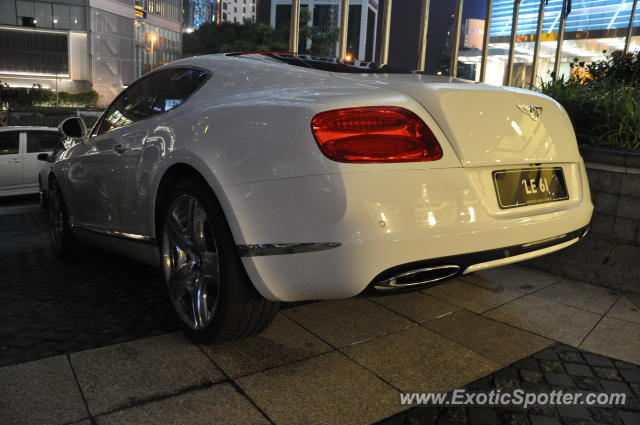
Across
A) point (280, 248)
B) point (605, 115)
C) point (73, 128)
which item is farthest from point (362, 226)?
point (605, 115)

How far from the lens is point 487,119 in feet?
8.07

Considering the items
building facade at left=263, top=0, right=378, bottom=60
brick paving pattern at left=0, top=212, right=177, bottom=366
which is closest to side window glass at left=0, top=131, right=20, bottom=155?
brick paving pattern at left=0, top=212, right=177, bottom=366

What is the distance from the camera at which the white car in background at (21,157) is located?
1066 centimetres

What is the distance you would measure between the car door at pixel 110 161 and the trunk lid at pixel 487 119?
1462 millimetres

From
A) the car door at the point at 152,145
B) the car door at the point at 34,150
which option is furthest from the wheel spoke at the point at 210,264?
the car door at the point at 34,150

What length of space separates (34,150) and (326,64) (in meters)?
10.0

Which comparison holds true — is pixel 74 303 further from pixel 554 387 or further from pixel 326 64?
pixel 554 387

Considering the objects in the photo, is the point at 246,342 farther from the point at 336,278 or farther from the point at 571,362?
the point at 571,362

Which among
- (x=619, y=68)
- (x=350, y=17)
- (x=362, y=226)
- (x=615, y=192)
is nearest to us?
(x=362, y=226)

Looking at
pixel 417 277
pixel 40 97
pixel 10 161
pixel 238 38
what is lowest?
pixel 40 97

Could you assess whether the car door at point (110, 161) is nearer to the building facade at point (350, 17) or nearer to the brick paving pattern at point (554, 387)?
the brick paving pattern at point (554, 387)

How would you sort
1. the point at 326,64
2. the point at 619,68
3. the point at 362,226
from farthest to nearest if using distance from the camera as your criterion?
the point at 619,68, the point at 326,64, the point at 362,226

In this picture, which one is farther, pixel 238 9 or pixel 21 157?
pixel 238 9

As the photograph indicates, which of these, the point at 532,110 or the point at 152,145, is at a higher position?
the point at 532,110
